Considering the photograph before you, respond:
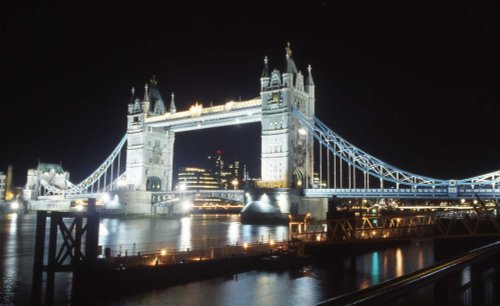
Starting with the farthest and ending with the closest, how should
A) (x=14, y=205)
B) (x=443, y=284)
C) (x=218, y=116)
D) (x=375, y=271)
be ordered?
(x=14, y=205) → (x=218, y=116) → (x=375, y=271) → (x=443, y=284)

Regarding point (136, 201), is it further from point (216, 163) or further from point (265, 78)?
point (216, 163)

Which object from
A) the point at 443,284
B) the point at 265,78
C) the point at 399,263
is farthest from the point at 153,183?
the point at 443,284

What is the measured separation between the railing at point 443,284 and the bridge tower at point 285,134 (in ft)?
159

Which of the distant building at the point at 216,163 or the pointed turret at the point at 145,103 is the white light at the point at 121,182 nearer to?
the pointed turret at the point at 145,103

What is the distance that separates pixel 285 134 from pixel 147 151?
26.1 meters

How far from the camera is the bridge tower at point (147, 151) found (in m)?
70.6

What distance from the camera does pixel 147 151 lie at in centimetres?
7069

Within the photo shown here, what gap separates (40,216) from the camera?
16031 mm

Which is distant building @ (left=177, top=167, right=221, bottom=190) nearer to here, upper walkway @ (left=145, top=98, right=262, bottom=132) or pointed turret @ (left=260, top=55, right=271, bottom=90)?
upper walkway @ (left=145, top=98, right=262, bottom=132)

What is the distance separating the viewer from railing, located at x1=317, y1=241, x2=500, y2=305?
2.29m

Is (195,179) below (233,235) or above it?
above

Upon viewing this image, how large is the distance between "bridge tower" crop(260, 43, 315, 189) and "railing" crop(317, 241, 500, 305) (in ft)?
159

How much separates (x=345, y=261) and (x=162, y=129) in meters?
53.0

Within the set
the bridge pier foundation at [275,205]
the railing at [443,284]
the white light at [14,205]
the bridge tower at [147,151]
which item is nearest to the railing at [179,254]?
the railing at [443,284]
